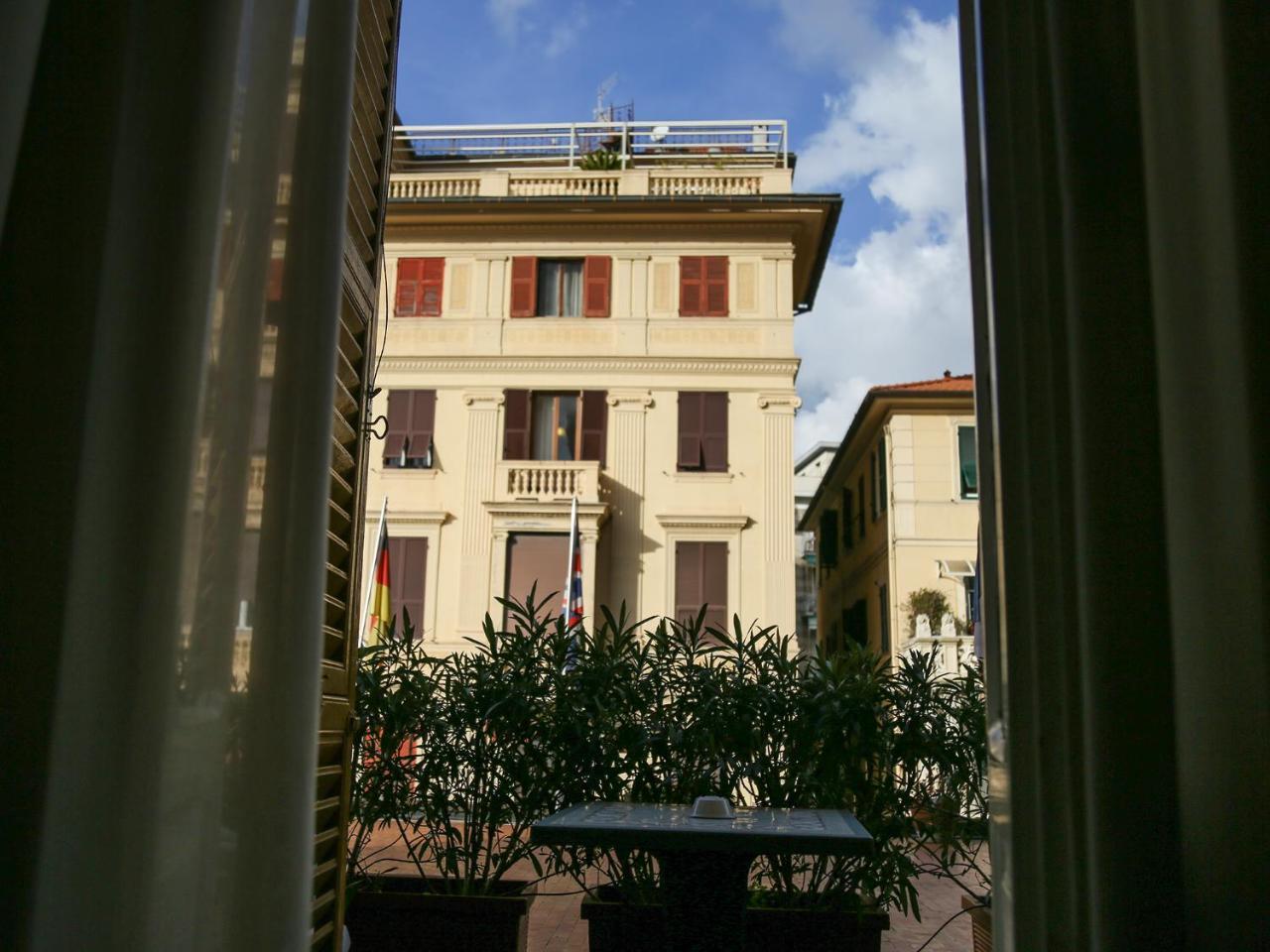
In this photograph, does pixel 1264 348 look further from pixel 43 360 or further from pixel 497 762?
pixel 497 762

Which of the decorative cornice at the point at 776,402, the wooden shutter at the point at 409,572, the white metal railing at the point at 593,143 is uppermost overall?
the white metal railing at the point at 593,143

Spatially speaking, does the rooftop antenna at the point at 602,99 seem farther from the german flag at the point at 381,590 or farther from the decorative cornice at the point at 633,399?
the german flag at the point at 381,590

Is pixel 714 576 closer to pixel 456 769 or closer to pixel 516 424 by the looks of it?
pixel 516 424

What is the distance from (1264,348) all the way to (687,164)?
55.0ft

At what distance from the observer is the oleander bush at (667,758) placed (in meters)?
3.14

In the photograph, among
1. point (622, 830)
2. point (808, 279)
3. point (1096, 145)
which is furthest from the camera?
point (808, 279)

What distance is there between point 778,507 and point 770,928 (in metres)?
12.3

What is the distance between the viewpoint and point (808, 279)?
55.7 feet

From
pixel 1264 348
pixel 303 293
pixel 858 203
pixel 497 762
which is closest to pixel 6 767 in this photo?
pixel 303 293

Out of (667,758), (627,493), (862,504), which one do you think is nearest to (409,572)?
(627,493)

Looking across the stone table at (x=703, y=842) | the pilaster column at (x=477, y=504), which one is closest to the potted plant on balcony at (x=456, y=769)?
the stone table at (x=703, y=842)

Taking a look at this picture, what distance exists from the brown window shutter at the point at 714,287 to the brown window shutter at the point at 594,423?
1884 millimetres

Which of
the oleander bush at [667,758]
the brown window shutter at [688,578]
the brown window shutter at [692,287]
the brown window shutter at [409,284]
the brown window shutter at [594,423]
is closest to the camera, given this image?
the oleander bush at [667,758]

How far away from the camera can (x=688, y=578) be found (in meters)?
15.1
